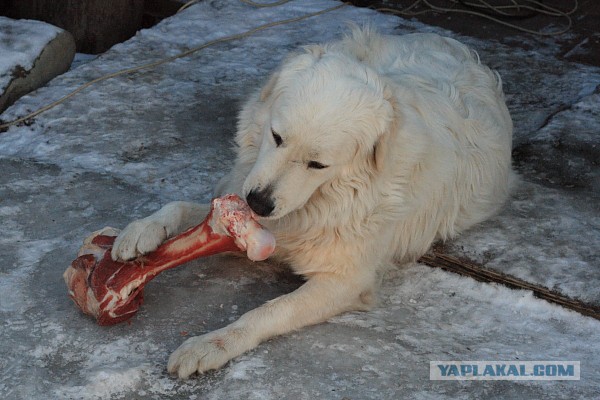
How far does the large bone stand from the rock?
241cm

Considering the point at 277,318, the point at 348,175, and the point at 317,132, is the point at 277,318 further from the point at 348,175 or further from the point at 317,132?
the point at 317,132

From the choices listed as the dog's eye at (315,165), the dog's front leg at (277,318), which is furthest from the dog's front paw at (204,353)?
the dog's eye at (315,165)

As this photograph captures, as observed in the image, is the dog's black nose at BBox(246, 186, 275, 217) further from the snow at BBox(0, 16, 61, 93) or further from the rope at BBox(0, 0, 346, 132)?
the snow at BBox(0, 16, 61, 93)

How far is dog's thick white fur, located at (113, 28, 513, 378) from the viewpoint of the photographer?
335cm

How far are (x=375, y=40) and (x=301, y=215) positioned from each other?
1.43 metres

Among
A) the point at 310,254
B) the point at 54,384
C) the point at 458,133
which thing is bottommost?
the point at 54,384

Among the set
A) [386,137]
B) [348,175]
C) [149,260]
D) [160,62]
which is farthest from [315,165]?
[160,62]

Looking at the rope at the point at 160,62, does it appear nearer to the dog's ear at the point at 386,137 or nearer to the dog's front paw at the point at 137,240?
the dog's front paw at the point at 137,240

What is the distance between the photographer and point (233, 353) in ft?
10.9

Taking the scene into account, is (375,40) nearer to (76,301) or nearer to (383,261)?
(383,261)

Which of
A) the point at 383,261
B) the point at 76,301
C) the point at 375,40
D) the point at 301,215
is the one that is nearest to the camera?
the point at 76,301

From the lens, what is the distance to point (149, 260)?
3.52m

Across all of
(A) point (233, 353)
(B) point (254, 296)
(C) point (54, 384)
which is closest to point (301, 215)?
(B) point (254, 296)

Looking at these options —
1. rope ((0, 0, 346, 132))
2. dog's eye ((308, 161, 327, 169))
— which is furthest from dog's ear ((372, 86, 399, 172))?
rope ((0, 0, 346, 132))
